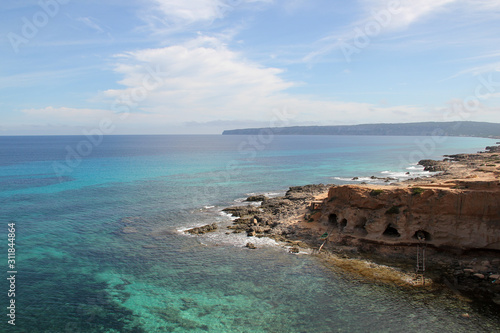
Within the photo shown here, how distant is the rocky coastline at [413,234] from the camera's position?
2655 cm

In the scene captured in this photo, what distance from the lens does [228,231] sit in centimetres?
3897

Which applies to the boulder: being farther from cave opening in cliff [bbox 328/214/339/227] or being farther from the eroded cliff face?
cave opening in cliff [bbox 328/214/339/227]

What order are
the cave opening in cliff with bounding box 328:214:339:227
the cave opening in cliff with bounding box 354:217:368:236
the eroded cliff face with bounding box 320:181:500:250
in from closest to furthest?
the eroded cliff face with bounding box 320:181:500:250 → the cave opening in cliff with bounding box 354:217:368:236 → the cave opening in cliff with bounding box 328:214:339:227

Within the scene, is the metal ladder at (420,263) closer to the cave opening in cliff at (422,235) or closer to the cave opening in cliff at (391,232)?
the cave opening in cliff at (422,235)

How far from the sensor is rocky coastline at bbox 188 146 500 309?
1045 inches

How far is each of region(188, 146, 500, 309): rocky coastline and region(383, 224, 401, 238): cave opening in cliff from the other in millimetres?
97

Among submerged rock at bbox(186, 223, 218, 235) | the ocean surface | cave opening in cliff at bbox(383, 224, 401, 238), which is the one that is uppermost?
cave opening in cliff at bbox(383, 224, 401, 238)

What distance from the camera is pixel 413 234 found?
31.5 meters

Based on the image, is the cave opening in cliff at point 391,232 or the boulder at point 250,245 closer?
the cave opening in cliff at point 391,232

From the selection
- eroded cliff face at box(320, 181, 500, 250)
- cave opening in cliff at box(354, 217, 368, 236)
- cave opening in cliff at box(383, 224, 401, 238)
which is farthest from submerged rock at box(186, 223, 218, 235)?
cave opening in cliff at box(383, 224, 401, 238)

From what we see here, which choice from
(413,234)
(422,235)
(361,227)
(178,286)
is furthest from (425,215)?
(178,286)

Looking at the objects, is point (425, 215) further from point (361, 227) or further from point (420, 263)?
point (361, 227)

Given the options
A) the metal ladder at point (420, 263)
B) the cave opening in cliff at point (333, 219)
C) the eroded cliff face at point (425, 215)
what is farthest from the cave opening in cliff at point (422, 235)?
the cave opening in cliff at point (333, 219)

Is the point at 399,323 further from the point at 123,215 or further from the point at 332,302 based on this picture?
the point at 123,215
